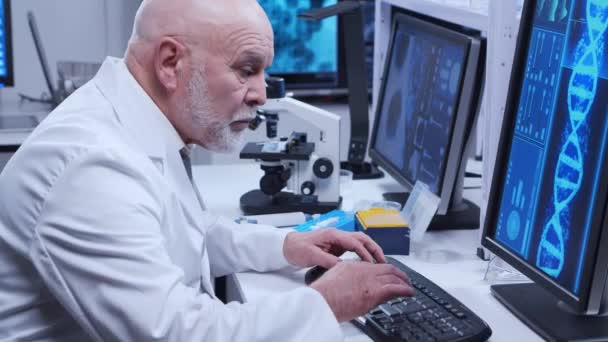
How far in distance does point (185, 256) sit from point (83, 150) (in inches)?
11.8

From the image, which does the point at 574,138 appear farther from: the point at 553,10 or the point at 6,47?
the point at 6,47

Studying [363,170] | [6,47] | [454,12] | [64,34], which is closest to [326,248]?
[454,12]

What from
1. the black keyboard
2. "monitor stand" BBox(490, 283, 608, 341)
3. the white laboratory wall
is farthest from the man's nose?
the white laboratory wall

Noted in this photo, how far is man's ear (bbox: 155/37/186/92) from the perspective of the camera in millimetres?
1307

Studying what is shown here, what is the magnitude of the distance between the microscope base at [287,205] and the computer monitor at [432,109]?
18 centimetres

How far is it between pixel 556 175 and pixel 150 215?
0.59 m

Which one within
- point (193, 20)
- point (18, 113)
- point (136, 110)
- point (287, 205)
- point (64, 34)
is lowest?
point (18, 113)

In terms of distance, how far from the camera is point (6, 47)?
3020 millimetres

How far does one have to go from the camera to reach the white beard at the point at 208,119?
1342mm

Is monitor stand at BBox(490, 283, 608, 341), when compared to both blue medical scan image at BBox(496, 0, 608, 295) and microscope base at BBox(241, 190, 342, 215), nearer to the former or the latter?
blue medical scan image at BBox(496, 0, 608, 295)

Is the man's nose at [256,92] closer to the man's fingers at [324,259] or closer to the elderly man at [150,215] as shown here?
the elderly man at [150,215]

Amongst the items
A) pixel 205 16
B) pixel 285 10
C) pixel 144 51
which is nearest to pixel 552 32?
pixel 205 16

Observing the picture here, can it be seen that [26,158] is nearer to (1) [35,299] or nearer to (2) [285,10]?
(1) [35,299]

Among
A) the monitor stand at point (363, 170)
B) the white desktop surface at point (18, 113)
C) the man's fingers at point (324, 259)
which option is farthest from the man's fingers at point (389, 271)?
the white desktop surface at point (18, 113)
